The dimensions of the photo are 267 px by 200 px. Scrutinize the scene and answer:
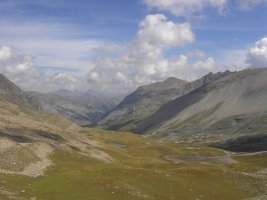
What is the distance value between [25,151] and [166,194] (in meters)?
39.9

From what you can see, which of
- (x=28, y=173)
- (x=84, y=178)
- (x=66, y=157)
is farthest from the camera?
(x=66, y=157)

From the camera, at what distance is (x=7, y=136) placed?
12200 cm

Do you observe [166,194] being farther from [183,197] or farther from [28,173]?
[28,173]

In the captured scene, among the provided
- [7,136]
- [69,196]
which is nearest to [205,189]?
[69,196]

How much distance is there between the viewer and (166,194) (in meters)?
67.4

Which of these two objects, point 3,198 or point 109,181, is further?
point 109,181

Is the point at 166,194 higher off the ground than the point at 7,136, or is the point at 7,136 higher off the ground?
the point at 7,136

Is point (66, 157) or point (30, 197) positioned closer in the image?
point (30, 197)

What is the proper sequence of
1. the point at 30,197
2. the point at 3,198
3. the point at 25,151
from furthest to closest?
the point at 25,151 → the point at 30,197 → the point at 3,198

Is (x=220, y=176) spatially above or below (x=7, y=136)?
below

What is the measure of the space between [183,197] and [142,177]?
10165 millimetres

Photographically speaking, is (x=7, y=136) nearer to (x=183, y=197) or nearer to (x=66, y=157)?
(x=66, y=157)

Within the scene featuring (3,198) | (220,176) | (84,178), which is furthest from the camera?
(220,176)

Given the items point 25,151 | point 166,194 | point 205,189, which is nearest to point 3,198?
point 166,194
